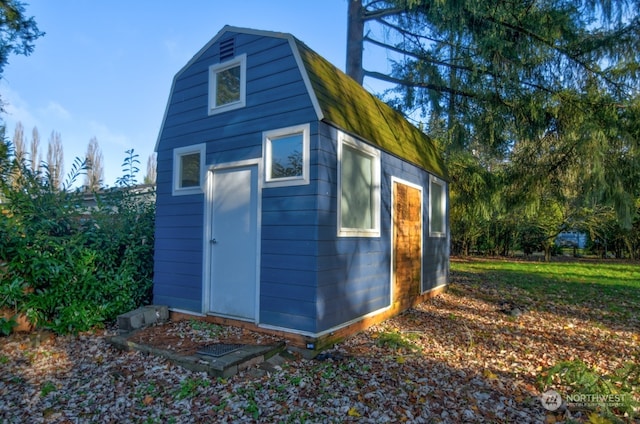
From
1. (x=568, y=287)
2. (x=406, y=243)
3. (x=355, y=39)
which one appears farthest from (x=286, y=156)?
(x=568, y=287)

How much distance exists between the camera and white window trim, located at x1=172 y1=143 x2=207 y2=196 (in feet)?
16.5

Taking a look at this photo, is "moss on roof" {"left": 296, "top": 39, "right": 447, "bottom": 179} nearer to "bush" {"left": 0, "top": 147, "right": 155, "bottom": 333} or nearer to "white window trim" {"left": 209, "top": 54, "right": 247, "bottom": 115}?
"white window trim" {"left": 209, "top": 54, "right": 247, "bottom": 115}

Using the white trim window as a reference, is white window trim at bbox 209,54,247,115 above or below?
above

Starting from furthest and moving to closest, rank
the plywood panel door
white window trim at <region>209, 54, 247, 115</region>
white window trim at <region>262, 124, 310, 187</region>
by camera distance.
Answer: the plywood panel door, white window trim at <region>209, 54, 247, 115</region>, white window trim at <region>262, 124, 310, 187</region>

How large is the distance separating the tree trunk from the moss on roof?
2579mm

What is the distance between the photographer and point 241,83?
15.6 ft

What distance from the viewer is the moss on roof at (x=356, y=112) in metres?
4.32

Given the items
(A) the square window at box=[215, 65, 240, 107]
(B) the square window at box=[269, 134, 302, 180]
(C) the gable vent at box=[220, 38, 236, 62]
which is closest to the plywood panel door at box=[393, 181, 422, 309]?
(B) the square window at box=[269, 134, 302, 180]

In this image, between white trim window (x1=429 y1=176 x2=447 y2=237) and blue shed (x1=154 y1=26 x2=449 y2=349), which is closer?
blue shed (x1=154 y1=26 x2=449 y2=349)

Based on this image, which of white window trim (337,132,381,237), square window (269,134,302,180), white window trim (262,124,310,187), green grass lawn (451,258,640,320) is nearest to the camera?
white window trim (262,124,310,187)

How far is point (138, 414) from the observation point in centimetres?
287

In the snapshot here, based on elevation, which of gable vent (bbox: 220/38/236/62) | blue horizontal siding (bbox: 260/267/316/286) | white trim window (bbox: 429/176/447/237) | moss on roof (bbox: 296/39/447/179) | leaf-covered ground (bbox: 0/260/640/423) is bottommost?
leaf-covered ground (bbox: 0/260/640/423)

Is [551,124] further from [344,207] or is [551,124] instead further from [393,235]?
[344,207]

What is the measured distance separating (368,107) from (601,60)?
15.9 feet
